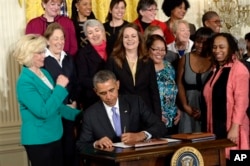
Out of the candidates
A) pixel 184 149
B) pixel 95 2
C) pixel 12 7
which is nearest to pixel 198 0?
pixel 95 2

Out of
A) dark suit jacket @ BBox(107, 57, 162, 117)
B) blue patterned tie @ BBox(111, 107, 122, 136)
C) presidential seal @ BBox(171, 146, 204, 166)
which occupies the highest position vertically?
dark suit jacket @ BBox(107, 57, 162, 117)

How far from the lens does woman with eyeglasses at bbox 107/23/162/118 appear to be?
4.98 meters

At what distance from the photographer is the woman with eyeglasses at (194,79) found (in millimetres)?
5371

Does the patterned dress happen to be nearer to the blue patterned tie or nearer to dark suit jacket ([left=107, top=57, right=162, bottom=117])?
dark suit jacket ([left=107, top=57, right=162, bottom=117])

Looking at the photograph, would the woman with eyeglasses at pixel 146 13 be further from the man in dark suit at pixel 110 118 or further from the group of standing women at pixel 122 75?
the man in dark suit at pixel 110 118

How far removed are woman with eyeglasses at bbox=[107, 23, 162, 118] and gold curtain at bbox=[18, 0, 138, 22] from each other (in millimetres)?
1527

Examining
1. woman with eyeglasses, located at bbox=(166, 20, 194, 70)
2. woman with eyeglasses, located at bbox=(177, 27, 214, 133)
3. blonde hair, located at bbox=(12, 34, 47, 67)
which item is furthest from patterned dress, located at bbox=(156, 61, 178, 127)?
blonde hair, located at bbox=(12, 34, 47, 67)

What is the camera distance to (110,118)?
4191 millimetres

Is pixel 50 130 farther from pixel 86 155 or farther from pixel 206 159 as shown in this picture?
pixel 206 159

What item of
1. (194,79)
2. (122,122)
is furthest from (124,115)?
(194,79)

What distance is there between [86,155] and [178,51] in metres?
2.42

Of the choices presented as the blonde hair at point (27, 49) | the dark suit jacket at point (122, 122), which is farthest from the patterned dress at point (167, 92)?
the blonde hair at point (27, 49)

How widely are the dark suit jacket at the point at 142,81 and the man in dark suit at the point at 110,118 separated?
670mm

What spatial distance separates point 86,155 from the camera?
12.3 ft
